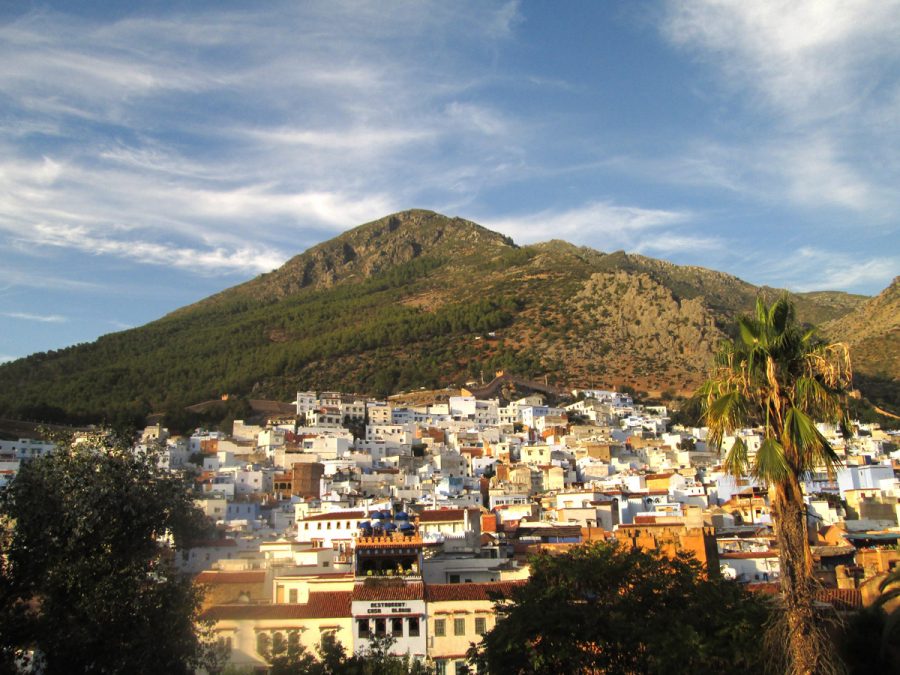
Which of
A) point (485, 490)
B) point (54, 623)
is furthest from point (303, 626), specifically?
point (485, 490)

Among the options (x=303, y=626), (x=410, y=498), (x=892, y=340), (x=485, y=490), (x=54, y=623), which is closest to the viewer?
(x=54, y=623)

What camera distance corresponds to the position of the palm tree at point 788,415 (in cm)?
919

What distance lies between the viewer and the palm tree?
919cm

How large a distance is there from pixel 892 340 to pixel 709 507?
212ft

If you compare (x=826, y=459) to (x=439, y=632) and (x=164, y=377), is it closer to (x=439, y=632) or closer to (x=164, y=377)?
(x=439, y=632)

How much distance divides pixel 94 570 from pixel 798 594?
16.1 m

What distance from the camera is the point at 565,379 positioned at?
11856 cm

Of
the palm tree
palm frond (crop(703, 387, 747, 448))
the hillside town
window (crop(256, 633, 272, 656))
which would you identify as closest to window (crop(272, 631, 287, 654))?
the hillside town

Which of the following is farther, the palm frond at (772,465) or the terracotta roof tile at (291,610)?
the terracotta roof tile at (291,610)

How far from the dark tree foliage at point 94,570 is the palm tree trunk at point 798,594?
47.9 ft

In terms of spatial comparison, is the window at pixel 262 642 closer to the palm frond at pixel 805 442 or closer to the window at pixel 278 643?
the window at pixel 278 643

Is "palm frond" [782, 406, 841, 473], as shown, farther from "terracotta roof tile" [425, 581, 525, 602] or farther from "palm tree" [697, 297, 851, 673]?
"terracotta roof tile" [425, 581, 525, 602]

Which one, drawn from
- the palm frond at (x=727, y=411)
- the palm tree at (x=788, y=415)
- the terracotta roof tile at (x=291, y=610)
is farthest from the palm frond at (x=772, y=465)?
the terracotta roof tile at (x=291, y=610)

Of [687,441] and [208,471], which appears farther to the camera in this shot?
[687,441]
